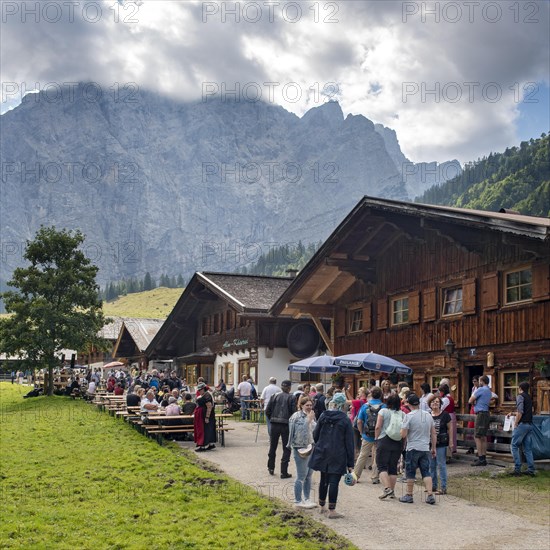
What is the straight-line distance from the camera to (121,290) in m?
191

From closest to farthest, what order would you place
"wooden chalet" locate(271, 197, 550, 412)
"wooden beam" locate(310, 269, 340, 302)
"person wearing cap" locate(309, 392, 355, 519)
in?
"person wearing cap" locate(309, 392, 355, 519), "wooden chalet" locate(271, 197, 550, 412), "wooden beam" locate(310, 269, 340, 302)

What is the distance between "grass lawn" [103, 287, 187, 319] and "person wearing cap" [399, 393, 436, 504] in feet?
406

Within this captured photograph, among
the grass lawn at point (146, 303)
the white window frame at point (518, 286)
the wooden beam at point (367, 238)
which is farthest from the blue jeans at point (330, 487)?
the grass lawn at point (146, 303)

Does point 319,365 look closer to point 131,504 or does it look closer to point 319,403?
point 319,403

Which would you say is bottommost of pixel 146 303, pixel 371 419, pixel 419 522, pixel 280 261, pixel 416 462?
pixel 419 522

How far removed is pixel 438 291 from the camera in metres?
20.5

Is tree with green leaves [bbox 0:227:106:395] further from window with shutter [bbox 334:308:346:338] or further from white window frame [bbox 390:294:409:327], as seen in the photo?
white window frame [bbox 390:294:409:327]

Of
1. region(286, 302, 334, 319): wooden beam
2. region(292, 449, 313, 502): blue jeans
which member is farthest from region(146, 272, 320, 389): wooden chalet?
region(292, 449, 313, 502): blue jeans

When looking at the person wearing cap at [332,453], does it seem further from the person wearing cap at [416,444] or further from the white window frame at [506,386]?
the white window frame at [506,386]

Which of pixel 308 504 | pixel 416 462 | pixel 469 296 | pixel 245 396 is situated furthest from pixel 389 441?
pixel 245 396

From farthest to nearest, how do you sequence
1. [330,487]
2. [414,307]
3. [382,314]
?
[382,314] < [414,307] < [330,487]

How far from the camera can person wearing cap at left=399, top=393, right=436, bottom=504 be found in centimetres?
1106

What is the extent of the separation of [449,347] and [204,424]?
6.94m

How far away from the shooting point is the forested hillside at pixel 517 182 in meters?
93.1
